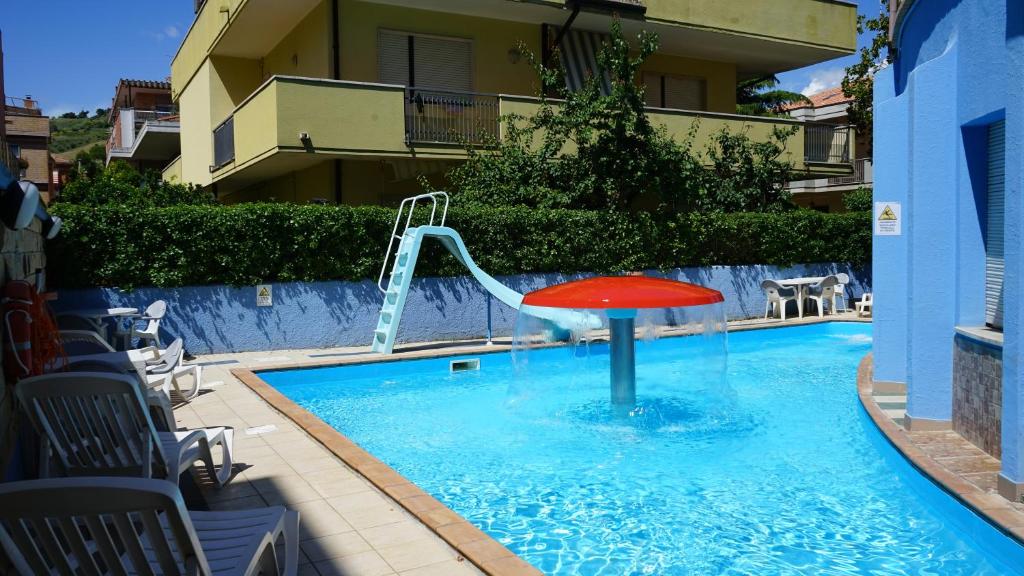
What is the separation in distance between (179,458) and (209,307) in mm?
9342

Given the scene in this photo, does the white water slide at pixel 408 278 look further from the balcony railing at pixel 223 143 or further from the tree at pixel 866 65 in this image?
the tree at pixel 866 65

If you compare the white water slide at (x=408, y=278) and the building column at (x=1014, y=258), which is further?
the white water slide at (x=408, y=278)

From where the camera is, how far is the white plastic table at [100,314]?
12.3 metres

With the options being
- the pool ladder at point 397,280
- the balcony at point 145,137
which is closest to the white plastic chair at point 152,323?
the pool ladder at point 397,280

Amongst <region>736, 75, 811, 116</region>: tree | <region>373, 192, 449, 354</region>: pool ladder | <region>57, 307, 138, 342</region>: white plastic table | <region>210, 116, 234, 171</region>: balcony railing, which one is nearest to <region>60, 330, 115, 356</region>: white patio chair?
<region>57, 307, 138, 342</region>: white plastic table

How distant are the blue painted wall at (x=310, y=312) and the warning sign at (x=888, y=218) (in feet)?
26.0

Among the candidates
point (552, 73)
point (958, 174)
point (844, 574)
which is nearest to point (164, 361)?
point (844, 574)

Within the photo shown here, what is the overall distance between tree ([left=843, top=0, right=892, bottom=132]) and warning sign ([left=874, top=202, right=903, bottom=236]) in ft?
66.4

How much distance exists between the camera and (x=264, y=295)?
1451cm

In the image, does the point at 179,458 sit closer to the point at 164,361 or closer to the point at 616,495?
the point at 616,495

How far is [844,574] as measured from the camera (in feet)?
17.3

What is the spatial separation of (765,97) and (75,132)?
10167 centimetres

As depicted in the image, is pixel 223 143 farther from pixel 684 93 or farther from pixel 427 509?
pixel 427 509

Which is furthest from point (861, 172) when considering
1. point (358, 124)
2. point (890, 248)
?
point (890, 248)
